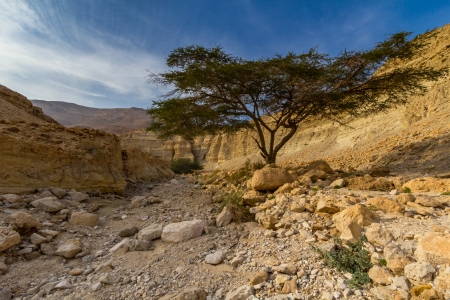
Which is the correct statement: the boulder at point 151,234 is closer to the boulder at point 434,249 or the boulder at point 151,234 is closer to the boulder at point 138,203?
the boulder at point 138,203

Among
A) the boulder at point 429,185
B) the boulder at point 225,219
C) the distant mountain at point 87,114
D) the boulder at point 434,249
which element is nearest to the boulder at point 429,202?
the boulder at point 429,185

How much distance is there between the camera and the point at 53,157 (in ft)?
22.0

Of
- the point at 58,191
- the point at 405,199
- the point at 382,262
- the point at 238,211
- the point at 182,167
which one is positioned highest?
the point at 405,199

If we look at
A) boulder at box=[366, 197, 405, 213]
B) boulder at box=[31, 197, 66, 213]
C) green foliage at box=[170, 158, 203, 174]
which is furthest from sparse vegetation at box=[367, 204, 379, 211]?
green foliage at box=[170, 158, 203, 174]

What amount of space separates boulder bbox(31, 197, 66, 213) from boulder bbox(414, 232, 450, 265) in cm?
619

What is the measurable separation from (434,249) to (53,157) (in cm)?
805

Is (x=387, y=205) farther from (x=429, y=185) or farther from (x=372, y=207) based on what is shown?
(x=429, y=185)

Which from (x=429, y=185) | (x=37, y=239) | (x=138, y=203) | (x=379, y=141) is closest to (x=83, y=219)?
(x=37, y=239)

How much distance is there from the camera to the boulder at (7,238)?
3463 mm

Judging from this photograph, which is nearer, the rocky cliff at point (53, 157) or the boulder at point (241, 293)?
the boulder at point (241, 293)

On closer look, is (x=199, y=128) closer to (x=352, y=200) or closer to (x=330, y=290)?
(x=352, y=200)

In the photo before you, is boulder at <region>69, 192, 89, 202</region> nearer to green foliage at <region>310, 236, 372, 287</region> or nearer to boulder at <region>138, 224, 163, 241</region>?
boulder at <region>138, 224, 163, 241</region>

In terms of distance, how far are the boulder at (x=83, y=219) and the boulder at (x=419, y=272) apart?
16.6 ft

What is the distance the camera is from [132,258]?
135 inches
